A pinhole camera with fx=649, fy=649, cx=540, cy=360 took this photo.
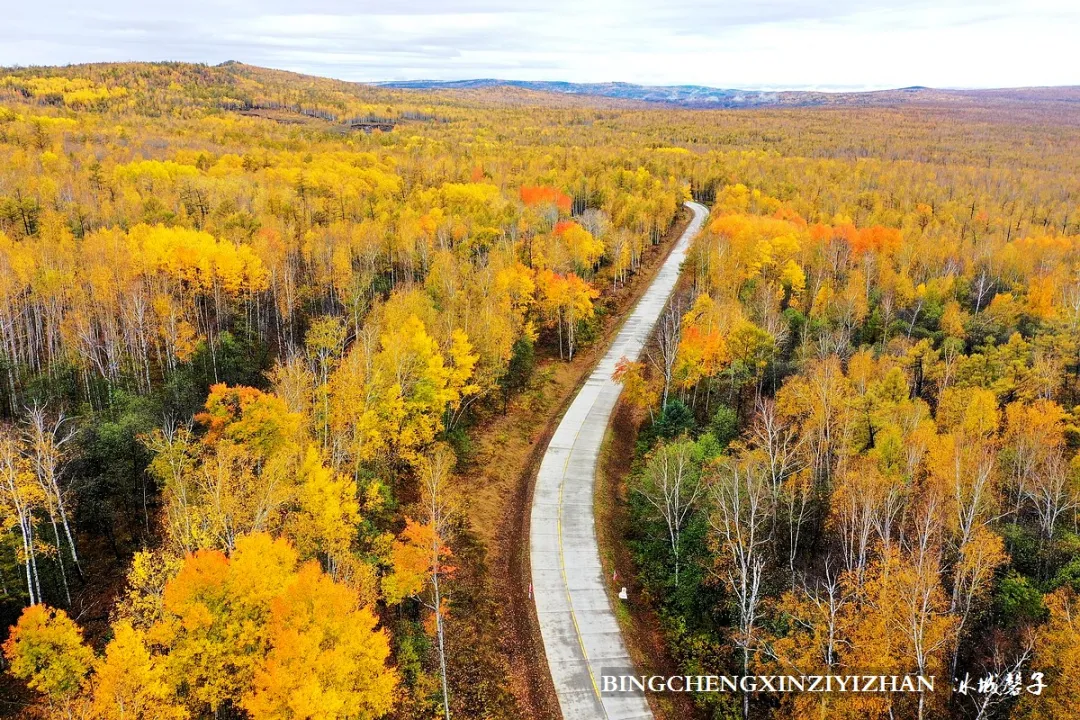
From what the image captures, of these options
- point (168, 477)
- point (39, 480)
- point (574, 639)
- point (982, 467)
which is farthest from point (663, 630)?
point (39, 480)

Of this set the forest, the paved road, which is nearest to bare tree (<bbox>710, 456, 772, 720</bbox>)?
the forest

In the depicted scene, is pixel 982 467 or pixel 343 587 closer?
pixel 343 587

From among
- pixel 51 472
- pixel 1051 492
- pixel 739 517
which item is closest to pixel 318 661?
pixel 51 472

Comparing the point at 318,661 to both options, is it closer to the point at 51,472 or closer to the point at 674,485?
the point at 51,472

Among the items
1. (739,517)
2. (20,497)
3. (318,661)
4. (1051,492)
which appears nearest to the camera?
(318,661)

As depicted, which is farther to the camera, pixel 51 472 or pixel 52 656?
pixel 51 472

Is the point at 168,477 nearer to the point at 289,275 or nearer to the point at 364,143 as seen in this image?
the point at 289,275

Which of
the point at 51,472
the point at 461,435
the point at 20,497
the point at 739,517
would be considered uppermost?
the point at 51,472
